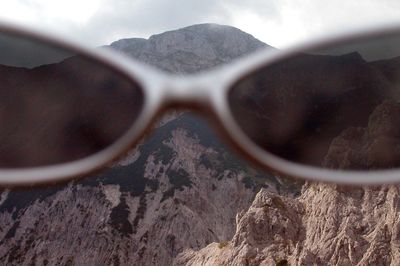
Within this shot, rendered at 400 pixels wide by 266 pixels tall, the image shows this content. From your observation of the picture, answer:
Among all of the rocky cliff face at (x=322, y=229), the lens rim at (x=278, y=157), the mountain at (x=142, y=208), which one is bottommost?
the mountain at (x=142, y=208)

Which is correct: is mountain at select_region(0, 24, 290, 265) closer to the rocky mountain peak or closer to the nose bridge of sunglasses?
the rocky mountain peak

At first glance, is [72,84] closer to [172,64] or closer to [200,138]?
[200,138]

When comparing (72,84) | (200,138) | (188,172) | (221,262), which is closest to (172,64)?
(200,138)

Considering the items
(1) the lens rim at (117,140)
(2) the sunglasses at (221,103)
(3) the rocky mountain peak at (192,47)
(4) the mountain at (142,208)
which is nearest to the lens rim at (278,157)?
(2) the sunglasses at (221,103)

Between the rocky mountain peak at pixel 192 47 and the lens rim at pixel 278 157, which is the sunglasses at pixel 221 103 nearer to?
the lens rim at pixel 278 157

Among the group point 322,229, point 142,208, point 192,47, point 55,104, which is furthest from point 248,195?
point 55,104

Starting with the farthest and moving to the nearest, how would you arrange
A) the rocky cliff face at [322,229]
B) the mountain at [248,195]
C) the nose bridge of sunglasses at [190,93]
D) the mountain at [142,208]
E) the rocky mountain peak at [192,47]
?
the rocky mountain peak at [192,47] < the mountain at [142,208] < the rocky cliff face at [322,229] < the mountain at [248,195] < the nose bridge of sunglasses at [190,93]
